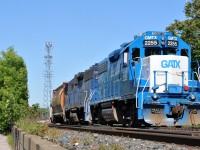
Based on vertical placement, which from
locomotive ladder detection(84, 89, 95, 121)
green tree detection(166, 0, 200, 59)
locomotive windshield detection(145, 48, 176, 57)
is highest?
green tree detection(166, 0, 200, 59)

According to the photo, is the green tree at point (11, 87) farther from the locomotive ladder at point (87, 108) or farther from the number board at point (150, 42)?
the number board at point (150, 42)

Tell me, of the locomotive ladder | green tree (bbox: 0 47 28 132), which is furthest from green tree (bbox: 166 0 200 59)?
green tree (bbox: 0 47 28 132)

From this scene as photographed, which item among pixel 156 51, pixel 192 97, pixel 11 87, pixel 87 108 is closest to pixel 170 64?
pixel 156 51

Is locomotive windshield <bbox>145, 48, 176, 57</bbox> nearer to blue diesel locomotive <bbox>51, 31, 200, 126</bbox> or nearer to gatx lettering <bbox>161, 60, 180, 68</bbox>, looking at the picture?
blue diesel locomotive <bbox>51, 31, 200, 126</bbox>

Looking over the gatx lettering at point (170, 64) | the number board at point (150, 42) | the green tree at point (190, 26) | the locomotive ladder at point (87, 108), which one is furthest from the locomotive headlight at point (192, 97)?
the green tree at point (190, 26)

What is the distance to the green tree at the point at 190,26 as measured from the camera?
3077 centimetres

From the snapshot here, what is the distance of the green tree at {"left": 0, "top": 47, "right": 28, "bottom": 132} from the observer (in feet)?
131

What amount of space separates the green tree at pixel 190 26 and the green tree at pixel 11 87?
1673 cm

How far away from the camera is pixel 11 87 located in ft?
135

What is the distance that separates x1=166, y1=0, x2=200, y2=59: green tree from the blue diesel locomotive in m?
13.2

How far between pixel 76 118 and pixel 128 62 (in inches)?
432

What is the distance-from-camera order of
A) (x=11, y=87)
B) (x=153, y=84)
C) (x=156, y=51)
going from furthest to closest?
(x=11, y=87) → (x=156, y=51) → (x=153, y=84)

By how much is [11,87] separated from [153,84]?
91.1 feet

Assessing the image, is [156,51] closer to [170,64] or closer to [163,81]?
[170,64]
